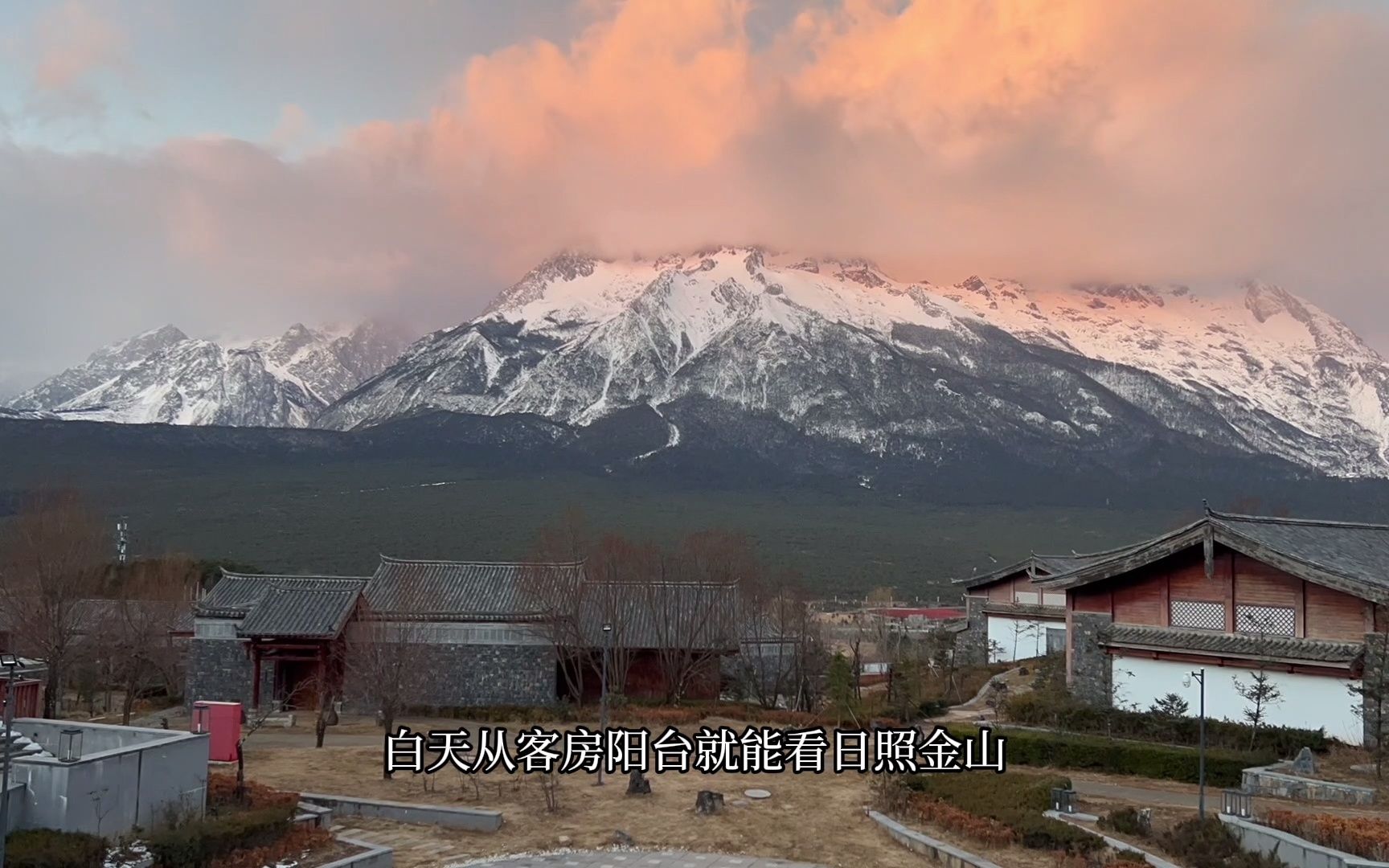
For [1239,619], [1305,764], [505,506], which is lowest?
[1305,764]

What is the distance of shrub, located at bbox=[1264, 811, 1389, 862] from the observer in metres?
12.6

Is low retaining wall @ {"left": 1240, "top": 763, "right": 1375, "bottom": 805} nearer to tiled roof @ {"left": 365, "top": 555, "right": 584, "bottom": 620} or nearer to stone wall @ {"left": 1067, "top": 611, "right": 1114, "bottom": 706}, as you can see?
stone wall @ {"left": 1067, "top": 611, "right": 1114, "bottom": 706}

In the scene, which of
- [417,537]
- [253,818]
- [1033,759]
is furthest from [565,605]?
[417,537]

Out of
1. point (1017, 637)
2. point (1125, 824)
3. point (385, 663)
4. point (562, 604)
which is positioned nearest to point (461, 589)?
point (562, 604)

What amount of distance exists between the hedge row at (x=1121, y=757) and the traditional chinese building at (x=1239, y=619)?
2.06 m

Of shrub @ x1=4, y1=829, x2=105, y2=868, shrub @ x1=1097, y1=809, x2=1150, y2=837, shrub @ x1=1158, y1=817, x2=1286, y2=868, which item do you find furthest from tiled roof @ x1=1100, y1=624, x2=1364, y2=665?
shrub @ x1=4, y1=829, x2=105, y2=868

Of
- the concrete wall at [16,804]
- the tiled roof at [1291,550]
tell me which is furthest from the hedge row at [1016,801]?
the concrete wall at [16,804]

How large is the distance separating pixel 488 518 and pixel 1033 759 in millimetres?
76831

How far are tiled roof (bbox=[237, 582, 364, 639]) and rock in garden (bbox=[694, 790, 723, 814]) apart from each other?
65.4 feet

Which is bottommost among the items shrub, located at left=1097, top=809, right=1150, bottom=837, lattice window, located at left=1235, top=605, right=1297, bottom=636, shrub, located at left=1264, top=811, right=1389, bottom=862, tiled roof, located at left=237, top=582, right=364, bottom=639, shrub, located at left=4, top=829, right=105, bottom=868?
shrub, located at left=1097, top=809, right=1150, bottom=837

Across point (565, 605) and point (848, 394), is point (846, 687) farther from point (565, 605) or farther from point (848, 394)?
point (848, 394)

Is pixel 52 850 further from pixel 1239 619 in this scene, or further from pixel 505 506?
pixel 505 506

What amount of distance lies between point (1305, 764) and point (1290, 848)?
650cm

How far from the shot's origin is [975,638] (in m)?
42.6
